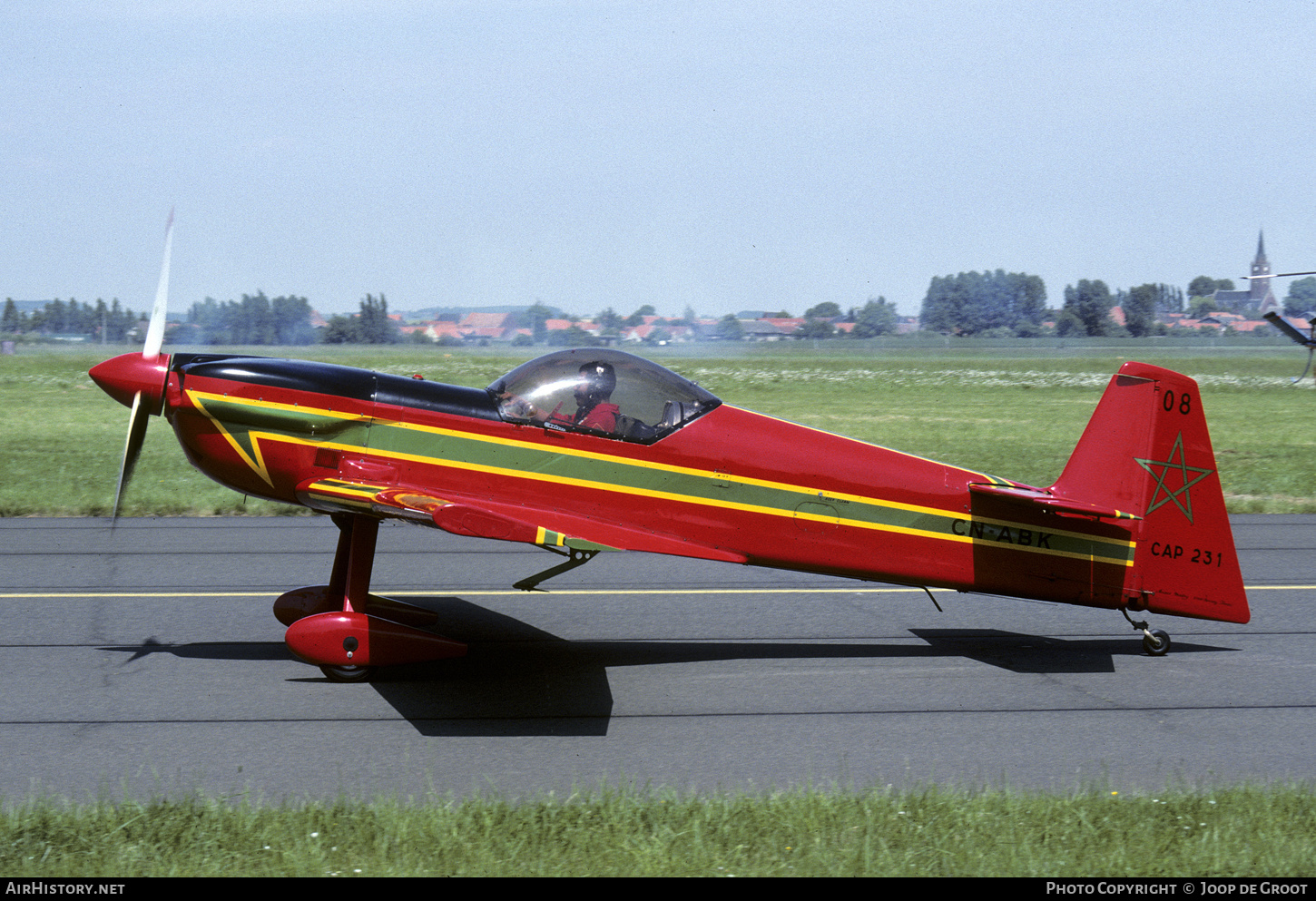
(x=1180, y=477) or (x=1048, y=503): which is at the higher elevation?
(x=1180, y=477)

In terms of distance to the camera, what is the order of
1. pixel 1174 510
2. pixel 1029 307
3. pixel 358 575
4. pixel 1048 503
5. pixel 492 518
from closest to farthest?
pixel 492 518 → pixel 358 575 → pixel 1048 503 → pixel 1174 510 → pixel 1029 307

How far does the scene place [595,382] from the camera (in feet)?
24.1

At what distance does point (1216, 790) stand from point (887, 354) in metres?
68.5

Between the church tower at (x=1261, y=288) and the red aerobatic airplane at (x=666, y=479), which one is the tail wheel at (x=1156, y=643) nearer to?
the red aerobatic airplane at (x=666, y=479)

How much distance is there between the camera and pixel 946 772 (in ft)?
18.6

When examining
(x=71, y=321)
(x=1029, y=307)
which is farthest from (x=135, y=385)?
(x=1029, y=307)

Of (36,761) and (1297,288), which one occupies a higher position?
(1297,288)

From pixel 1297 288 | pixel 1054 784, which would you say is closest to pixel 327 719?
pixel 1054 784

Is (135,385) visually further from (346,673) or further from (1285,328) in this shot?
(1285,328)

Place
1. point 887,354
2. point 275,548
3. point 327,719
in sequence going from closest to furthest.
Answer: point 327,719
point 275,548
point 887,354

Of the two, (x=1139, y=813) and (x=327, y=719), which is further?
(x=327, y=719)

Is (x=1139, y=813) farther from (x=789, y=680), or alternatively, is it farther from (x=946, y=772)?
(x=789, y=680)

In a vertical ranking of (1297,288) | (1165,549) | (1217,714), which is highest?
(1297,288)

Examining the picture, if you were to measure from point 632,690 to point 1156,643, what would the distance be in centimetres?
388
